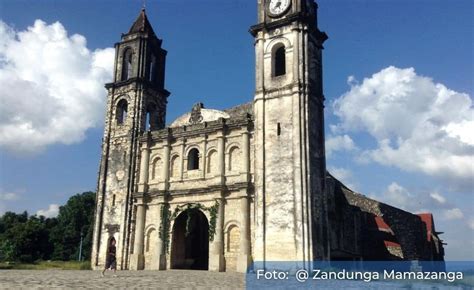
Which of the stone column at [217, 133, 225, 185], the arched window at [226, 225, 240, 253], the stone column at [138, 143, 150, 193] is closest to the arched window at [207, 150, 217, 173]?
the stone column at [217, 133, 225, 185]

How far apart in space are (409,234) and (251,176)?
51.0ft

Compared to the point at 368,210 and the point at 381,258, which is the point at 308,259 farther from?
the point at 368,210

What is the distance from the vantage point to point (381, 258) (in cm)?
3152

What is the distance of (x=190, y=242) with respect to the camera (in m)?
29.5

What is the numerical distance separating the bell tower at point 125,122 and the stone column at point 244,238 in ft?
24.8

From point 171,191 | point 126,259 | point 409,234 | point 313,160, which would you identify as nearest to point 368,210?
point 409,234

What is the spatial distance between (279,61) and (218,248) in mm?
10794

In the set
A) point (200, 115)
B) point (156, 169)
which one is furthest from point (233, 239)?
point (200, 115)

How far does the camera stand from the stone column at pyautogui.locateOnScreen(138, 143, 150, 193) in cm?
2883

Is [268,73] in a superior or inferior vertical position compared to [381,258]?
superior

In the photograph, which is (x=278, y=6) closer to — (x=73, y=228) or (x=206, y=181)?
(x=206, y=181)

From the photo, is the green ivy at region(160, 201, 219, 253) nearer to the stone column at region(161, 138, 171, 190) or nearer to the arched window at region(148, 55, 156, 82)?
the stone column at region(161, 138, 171, 190)

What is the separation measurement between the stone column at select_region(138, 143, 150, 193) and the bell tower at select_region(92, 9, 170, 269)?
586mm

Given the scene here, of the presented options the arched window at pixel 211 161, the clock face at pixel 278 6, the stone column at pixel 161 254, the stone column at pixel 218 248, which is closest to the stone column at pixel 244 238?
the stone column at pixel 218 248
